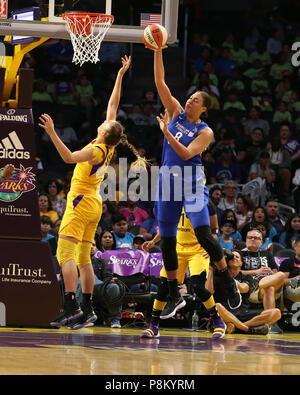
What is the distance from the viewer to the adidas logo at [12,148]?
32.0ft

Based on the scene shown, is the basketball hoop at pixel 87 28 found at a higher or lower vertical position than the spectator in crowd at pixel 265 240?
higher

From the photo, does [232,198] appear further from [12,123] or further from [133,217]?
[12,123]

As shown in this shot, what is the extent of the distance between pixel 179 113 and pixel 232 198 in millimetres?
5340

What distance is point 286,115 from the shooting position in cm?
1703

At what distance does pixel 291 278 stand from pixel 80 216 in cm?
377

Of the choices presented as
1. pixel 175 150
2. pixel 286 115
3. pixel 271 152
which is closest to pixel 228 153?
pixel 271 152

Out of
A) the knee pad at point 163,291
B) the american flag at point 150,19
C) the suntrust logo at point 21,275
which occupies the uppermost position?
the american flag at point 150,19

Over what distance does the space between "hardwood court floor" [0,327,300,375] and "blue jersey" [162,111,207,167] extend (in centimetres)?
184

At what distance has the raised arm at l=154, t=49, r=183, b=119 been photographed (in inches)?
315

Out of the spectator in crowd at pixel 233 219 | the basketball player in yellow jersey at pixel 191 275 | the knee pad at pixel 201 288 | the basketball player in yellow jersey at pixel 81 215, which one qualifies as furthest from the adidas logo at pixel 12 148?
the spectator in crowd at pixel 233 219

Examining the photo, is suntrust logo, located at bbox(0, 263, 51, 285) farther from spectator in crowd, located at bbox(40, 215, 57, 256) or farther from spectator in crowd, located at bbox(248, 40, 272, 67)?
spectator in crowd, located at bbox(248, 40, 272, 67)

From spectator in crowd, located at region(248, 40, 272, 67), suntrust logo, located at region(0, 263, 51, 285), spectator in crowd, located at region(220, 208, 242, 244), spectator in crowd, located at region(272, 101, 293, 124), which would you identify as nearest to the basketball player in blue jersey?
suntrust logo, located at region(0, 263, 51, 285)

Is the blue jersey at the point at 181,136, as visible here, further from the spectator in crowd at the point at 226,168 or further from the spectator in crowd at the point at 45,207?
the spectator in crowd at the point at 226,168

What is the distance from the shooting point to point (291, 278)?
35.7 ft
